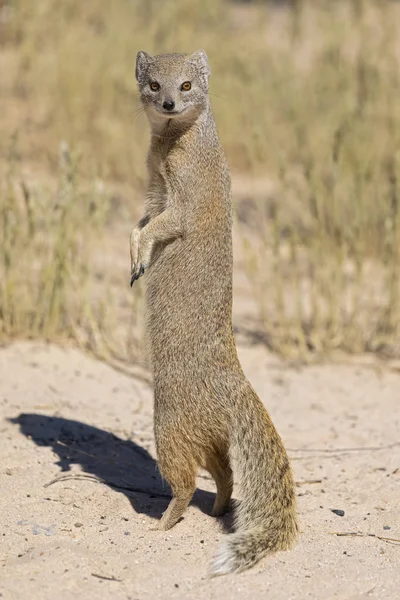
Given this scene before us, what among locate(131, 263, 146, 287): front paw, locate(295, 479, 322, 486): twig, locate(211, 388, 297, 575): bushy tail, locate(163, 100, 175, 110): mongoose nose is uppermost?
locate(163, 100, 175, 110): mongoose nose

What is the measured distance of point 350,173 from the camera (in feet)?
20.3

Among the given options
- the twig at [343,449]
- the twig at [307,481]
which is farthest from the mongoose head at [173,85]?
the twig at [343,449]

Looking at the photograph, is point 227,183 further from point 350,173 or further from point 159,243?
point 350,173

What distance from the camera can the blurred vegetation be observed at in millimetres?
4992

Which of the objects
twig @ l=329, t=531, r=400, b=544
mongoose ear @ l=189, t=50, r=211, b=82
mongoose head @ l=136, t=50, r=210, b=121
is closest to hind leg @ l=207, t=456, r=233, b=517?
twig @ l=329, t=531, r=400, b=544

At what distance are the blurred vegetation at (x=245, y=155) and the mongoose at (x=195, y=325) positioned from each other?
53.4 inches

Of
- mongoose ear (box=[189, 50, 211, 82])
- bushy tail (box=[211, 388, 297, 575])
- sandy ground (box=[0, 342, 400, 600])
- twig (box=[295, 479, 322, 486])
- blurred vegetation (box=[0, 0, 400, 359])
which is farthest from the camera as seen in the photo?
blurred vegetation (box=[0, 0, 400, 359])

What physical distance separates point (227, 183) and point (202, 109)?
0.29m

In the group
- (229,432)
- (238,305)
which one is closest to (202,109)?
(229,432)

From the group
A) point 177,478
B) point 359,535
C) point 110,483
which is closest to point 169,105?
point 177,478

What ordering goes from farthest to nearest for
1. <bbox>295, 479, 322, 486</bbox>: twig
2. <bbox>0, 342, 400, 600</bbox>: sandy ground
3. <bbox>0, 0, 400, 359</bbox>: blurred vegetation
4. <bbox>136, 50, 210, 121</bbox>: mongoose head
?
<bbox>0, 0, 400, 359</bbox>: blurred vegetation < <bbox>295, 479, 322, 486</bbox>: twig < <bbox>136, 50, 210, 121</bbox>: mongoose head < <bbox>0, 342, 400, 600</bbox>: sandy ground

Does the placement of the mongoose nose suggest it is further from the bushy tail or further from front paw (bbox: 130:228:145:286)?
the bushy tail

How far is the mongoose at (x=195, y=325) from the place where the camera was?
10.0 feet

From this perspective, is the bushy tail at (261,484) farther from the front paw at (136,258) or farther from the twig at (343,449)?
the twig at (343,449)
